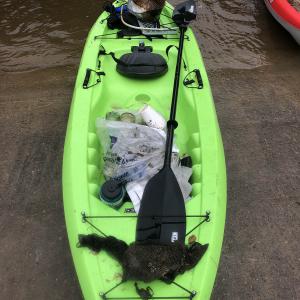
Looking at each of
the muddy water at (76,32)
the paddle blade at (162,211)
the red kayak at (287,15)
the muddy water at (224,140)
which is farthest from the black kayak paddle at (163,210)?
the red kayak at (287,15)

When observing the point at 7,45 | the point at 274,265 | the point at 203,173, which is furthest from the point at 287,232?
the point at 7,45

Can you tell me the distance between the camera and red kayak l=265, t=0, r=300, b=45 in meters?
5.05

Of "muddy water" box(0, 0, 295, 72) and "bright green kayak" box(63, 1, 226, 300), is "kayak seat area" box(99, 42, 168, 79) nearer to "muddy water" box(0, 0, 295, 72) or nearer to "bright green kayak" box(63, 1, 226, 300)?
"bright green kayak" box(63, 1, 226, 300)

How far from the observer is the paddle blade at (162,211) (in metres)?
2.13

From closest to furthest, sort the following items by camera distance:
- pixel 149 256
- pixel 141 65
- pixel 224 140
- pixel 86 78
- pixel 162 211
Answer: pixel 149 256 < pixel 162 211 < pixel 86 78 < pixel 141 65 < pixel 224 140

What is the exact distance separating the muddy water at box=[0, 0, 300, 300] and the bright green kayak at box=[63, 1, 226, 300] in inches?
29.4

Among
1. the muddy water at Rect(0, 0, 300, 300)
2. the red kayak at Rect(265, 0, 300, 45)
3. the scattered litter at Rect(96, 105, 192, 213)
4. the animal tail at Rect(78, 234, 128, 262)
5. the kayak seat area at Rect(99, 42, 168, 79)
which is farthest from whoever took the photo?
the red kayak at Rect(265, 0, 300, 45)

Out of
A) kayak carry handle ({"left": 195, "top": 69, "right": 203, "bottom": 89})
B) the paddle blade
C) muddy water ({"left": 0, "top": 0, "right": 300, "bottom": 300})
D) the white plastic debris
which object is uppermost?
kayak carry handle ({"left": 195, "top": 69, "right": 203, "bottom": 89})

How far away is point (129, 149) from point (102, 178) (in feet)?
1.07

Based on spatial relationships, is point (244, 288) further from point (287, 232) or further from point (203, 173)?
point (203, 173)

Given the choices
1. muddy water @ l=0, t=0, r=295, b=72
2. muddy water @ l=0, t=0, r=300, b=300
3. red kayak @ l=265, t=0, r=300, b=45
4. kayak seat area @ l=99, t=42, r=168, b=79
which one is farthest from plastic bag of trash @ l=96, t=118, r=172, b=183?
red kayak @ l=265, t=0, r=300, b=45

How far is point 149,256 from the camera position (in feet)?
6.39

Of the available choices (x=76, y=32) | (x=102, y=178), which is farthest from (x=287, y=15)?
(x=102, y=178)

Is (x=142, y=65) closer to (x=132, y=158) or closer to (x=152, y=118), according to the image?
(x=152, y=118)
